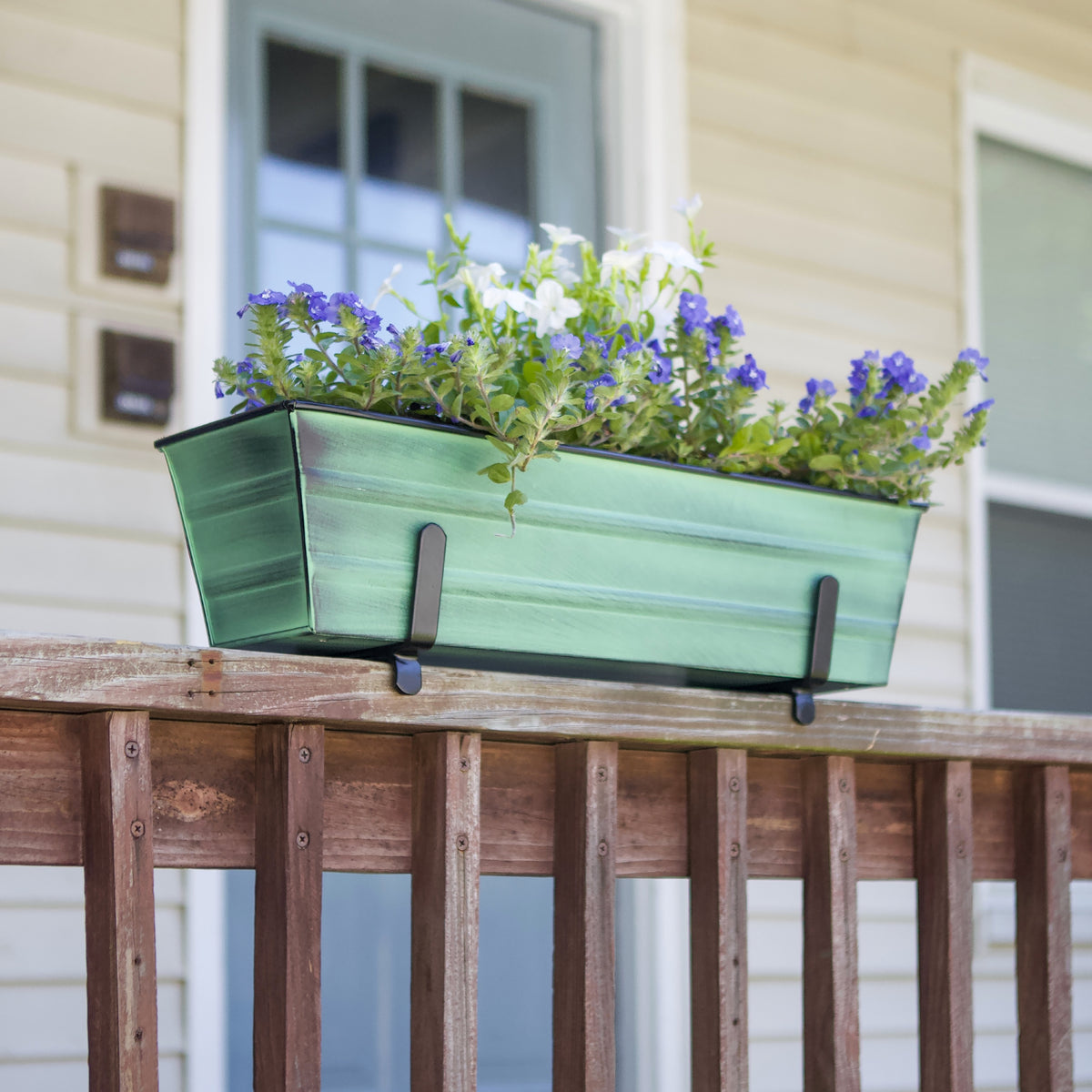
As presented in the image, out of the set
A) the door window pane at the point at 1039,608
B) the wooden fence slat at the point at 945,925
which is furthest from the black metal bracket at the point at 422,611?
the door window pane at the point at 1039,608

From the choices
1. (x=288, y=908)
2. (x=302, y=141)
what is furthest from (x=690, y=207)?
(x=302, y=141)

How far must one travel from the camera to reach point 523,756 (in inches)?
46.7

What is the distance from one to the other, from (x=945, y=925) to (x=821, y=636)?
334 millimetres

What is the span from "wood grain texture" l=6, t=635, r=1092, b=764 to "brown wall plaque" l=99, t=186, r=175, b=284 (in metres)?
1.30

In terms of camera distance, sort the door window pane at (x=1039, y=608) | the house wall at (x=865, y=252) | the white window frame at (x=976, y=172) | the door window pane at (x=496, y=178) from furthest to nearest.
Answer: the door window pane at (x=1039, y=608) → the white window frame at (x=976, y=172) → the house wall at (x=865, y=252) → the door window pane at (x=496, y=178)

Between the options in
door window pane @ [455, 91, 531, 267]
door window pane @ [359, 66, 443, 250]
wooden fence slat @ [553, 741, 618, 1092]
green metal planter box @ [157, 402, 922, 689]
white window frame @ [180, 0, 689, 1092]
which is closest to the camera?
green metal planter box @ [157, 402, 922, 689]

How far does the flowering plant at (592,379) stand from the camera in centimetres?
104

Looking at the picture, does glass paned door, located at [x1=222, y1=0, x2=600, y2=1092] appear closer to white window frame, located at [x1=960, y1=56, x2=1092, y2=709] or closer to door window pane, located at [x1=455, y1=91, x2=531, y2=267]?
door window pane, located at [x1=455, y1=91, x2=531, y2=267]

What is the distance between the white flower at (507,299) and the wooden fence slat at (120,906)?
0.45 metres

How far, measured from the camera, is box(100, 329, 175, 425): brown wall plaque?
2.15 metres

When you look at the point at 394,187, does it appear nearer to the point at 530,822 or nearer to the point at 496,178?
the point at 496,178

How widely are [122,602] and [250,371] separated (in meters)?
1.16

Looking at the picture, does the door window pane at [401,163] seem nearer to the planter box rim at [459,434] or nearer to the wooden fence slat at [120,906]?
the planter box rim at [459,434]

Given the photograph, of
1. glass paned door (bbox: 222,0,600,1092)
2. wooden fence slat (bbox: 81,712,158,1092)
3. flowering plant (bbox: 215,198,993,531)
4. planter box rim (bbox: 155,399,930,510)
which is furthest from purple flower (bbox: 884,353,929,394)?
glass paned door (bbox: 222,0,600,1092)
